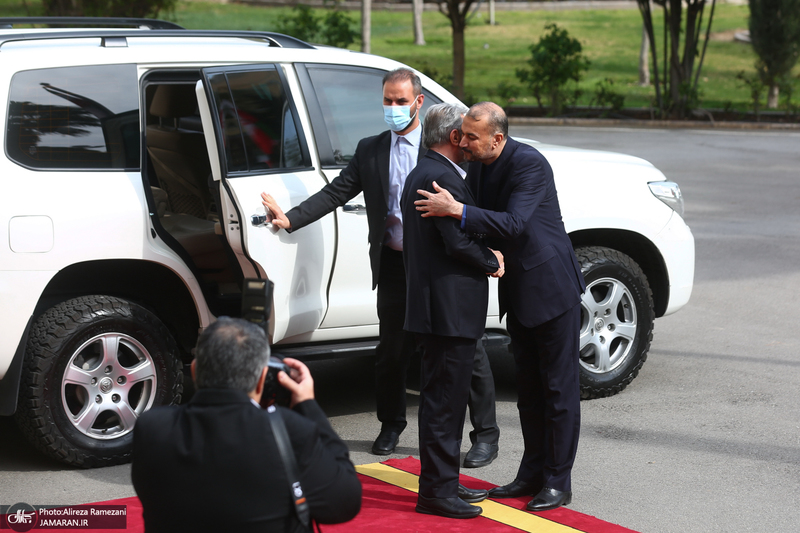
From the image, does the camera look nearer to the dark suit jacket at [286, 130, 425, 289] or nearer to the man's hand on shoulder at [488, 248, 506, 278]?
the man's hand on shoulder at [488, 248, 506, 278]

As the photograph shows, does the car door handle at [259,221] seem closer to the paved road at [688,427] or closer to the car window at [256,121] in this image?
the car window at [256,121]

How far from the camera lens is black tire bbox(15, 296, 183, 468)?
4.80 m

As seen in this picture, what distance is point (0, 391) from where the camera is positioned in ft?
15.5

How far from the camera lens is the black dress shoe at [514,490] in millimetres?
4629

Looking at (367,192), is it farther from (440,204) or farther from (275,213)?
(440,204)

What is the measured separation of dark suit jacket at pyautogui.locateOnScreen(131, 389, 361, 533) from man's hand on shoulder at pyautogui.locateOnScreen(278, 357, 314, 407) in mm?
119

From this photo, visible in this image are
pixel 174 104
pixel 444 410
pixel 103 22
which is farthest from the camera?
pixel 103 22

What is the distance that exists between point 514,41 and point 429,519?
48907 mm

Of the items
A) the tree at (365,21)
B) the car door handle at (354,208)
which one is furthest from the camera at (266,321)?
the tree at (365,21)

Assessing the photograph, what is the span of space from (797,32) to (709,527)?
23.1m

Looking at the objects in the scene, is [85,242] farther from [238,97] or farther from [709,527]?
[709,527]

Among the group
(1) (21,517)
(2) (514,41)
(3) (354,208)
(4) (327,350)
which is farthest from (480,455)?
(2) (514,41)

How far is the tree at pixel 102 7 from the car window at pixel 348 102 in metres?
16.7

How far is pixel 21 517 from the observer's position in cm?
443
